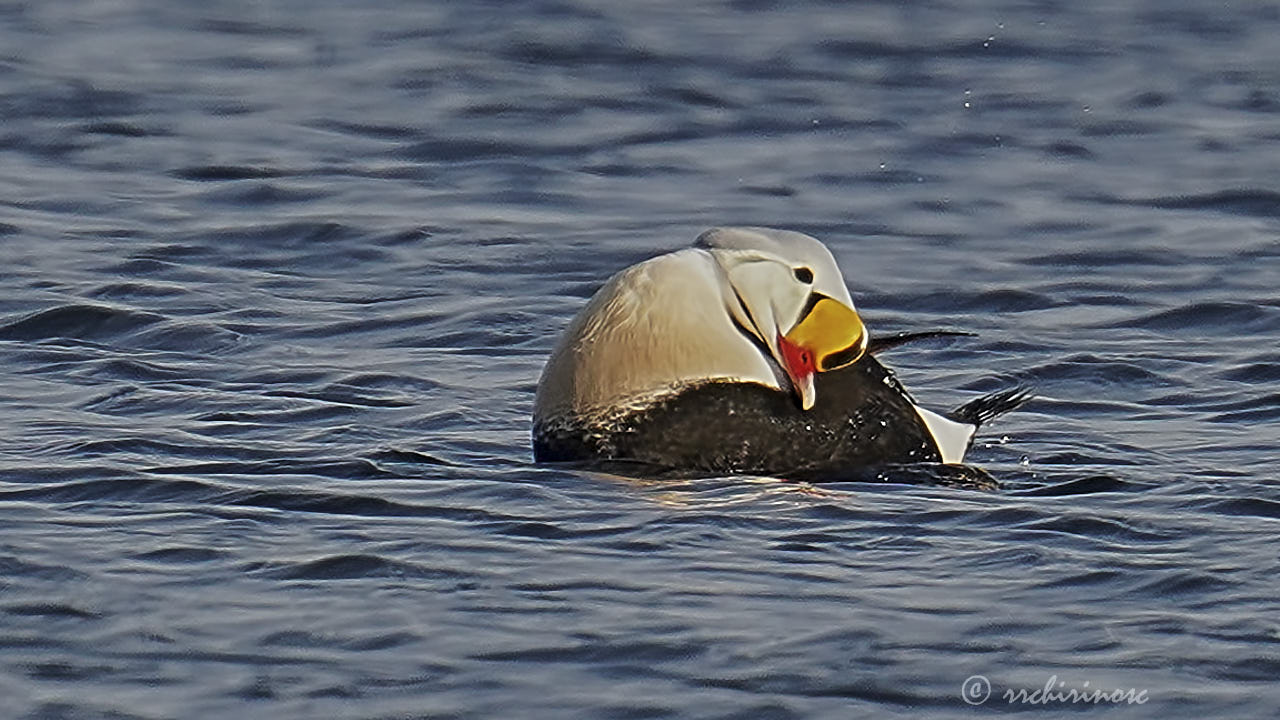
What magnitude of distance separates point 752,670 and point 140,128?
28.7 ft

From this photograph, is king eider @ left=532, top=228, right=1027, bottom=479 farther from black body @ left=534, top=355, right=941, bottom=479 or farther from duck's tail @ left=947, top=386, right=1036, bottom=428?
duck's tail @ left=947, top=386, right=1036, bottom=428

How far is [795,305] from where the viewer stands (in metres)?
7.03

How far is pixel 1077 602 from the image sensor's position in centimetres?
577

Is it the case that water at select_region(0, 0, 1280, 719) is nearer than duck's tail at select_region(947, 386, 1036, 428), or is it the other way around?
water at select_region(0, 0, 1280, 719)

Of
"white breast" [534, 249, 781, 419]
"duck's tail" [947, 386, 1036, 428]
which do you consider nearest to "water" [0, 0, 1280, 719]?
"duck's tail" [947, 386, 1036, 428]

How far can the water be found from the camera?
214 inches

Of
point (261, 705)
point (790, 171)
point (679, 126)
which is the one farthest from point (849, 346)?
point (679, 126)

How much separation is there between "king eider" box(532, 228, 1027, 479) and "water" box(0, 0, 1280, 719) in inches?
5.8

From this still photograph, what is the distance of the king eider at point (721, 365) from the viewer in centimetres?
700

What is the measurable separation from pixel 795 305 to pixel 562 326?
2.73 metres

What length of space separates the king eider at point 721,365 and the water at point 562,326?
0.15 metres

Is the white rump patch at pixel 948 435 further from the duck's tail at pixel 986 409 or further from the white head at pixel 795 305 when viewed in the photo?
the white head at pixel 795 305

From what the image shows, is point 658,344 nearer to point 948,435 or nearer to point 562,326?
point 948,435

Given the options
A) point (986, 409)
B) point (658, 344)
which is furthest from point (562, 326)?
point (658, 344)
